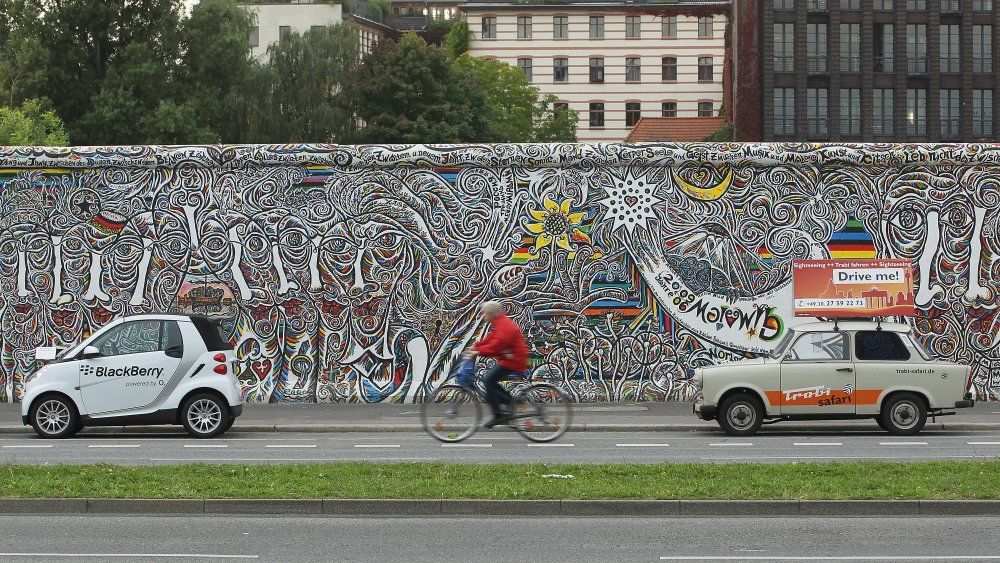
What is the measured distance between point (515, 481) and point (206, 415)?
23.1ft

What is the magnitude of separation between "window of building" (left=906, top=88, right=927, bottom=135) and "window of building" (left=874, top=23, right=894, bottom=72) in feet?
6.98

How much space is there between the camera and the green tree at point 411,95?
6988cm

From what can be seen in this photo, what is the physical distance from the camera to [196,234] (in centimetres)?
2180

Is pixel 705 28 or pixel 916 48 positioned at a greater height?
pixel 705 28

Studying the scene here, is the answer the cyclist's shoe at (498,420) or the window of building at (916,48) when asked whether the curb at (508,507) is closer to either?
the cyclist's shoe at (498,420)

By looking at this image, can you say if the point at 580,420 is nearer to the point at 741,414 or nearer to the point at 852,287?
the point at 741,414

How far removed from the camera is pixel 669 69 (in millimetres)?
111125

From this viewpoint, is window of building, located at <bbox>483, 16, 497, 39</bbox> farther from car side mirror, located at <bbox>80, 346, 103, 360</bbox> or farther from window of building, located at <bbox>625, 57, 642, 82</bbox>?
car side mirror, located at <bbox>80, 346, 103, 360</bbox>

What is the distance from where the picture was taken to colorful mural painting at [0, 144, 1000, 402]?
2158cm

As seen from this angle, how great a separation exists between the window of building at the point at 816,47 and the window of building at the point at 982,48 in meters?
9.80

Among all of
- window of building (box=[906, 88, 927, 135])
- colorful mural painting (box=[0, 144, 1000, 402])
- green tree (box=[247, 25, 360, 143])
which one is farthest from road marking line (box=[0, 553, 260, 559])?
window of building (box=[906, 88, 927, 135])


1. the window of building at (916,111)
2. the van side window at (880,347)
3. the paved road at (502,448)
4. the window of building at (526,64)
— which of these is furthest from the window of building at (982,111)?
the van side window at (880,347)

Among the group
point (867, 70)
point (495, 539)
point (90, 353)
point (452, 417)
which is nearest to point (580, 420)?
point (452, 417)

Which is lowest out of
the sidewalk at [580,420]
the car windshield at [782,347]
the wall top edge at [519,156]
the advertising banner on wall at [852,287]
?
the sidewalk at [580,420]
